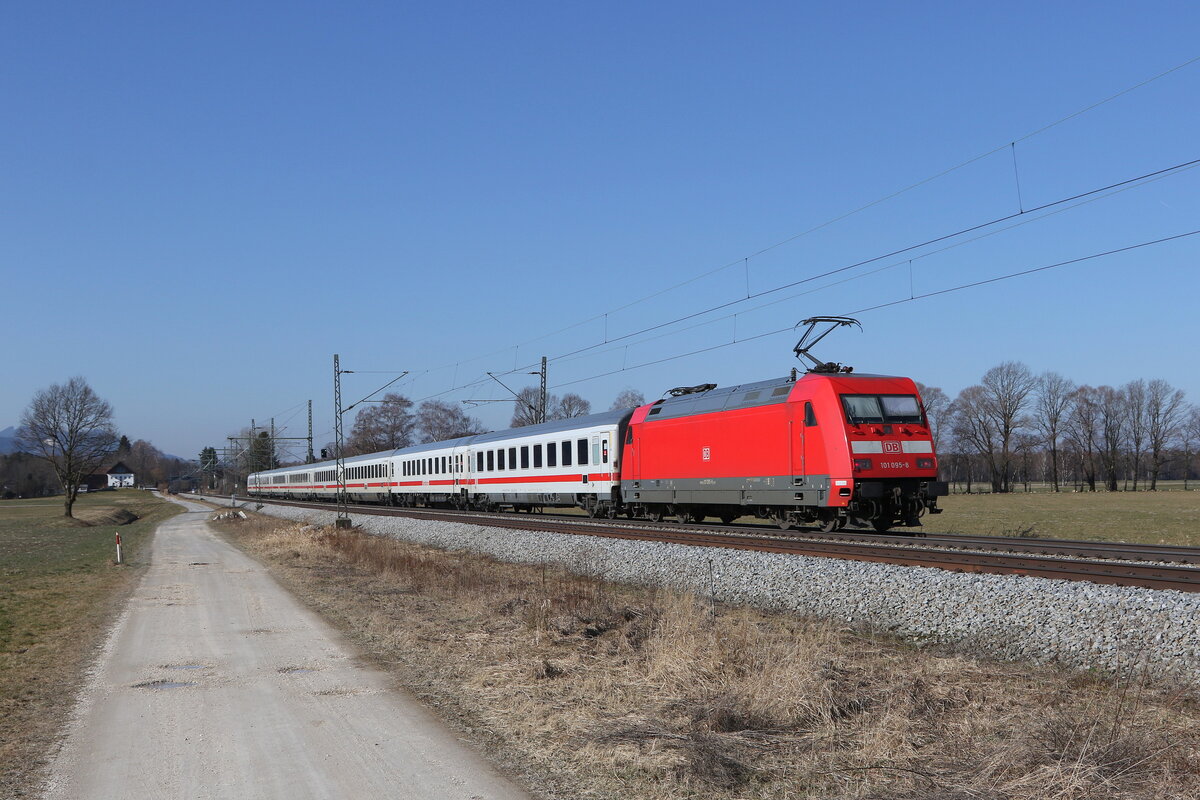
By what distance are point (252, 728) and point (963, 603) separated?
25.9 feet

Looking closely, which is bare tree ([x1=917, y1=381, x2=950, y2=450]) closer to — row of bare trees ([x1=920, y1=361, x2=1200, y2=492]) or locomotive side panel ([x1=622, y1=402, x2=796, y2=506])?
row of bare trees ([x1=920, y1=361, x2=1200, y2=492])

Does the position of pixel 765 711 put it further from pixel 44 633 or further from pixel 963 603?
pixel 44 633

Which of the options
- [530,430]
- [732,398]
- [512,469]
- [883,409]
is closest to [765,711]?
[883,409]

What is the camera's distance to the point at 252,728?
7.66 meters

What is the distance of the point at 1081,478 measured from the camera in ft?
358

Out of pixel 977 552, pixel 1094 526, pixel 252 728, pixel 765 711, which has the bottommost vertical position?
pixel 1094 526

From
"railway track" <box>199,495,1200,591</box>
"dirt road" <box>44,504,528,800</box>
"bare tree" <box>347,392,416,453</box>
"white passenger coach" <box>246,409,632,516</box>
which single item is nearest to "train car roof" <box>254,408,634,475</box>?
"white passenger coach" <box>246,409,632,516</box>

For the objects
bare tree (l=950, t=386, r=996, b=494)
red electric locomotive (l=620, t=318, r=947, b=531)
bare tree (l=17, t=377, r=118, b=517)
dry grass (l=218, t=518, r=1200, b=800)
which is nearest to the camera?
dry grass (l=218, t=518, r=1200, b=800)

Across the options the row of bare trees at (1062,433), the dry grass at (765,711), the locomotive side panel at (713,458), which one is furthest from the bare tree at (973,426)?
the dry grass at (765,711)

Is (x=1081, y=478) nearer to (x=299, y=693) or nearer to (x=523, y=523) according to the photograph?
(x=523, y=523)

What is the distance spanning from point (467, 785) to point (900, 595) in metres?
7.34

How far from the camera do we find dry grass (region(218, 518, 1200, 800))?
5.81m

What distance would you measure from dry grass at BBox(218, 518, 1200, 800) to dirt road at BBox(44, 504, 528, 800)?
486 mm

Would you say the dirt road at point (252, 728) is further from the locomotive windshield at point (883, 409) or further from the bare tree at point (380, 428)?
the bare tree at point (380, 428)
